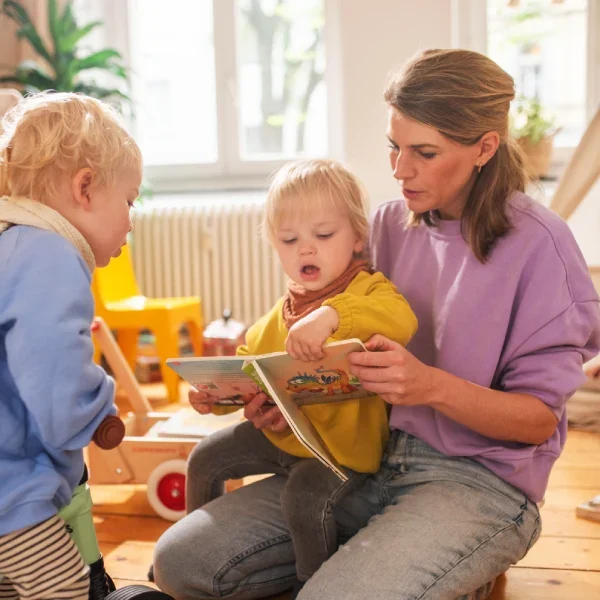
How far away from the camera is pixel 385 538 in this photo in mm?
1406

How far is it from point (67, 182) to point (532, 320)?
80 cm

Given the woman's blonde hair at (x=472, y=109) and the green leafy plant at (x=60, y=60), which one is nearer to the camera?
the woman's blonde hair at (x=472, y=109)

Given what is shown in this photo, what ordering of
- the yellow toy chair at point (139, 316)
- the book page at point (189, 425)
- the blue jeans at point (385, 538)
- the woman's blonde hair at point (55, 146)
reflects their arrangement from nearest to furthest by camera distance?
1. the woman's blonde hair at point (55, 146)
2. the blue jeans at point (385, 538)
3. the book page at point (189, 425)
4. the yellow toy chair at point (139, 316)

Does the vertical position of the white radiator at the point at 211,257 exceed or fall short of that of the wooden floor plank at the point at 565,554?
it exceeds it

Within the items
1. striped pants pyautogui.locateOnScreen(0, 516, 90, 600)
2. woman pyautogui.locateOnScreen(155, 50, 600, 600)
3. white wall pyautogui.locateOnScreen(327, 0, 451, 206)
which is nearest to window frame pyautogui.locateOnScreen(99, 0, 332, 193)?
white wall pyautogui.locateOnScreen(327, 0, 451, 206)

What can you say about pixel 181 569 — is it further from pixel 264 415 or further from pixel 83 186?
pixel 83 186

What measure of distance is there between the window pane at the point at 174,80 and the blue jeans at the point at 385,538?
3089 mm

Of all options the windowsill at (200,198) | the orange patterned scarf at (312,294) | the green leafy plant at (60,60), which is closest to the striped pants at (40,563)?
the orange patterned scarf at (312,294)

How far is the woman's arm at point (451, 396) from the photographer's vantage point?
133 cm

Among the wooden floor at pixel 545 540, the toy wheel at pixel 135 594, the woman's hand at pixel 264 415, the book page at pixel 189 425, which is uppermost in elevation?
the woman's hand at pixel 264 415

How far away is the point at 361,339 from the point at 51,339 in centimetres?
53

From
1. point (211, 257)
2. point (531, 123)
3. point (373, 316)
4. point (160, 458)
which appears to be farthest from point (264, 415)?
point (531, 123)

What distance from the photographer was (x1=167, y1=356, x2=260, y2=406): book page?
1430mm

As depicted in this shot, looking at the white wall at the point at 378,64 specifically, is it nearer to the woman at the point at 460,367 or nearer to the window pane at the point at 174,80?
the window pane at the point at 174,80
